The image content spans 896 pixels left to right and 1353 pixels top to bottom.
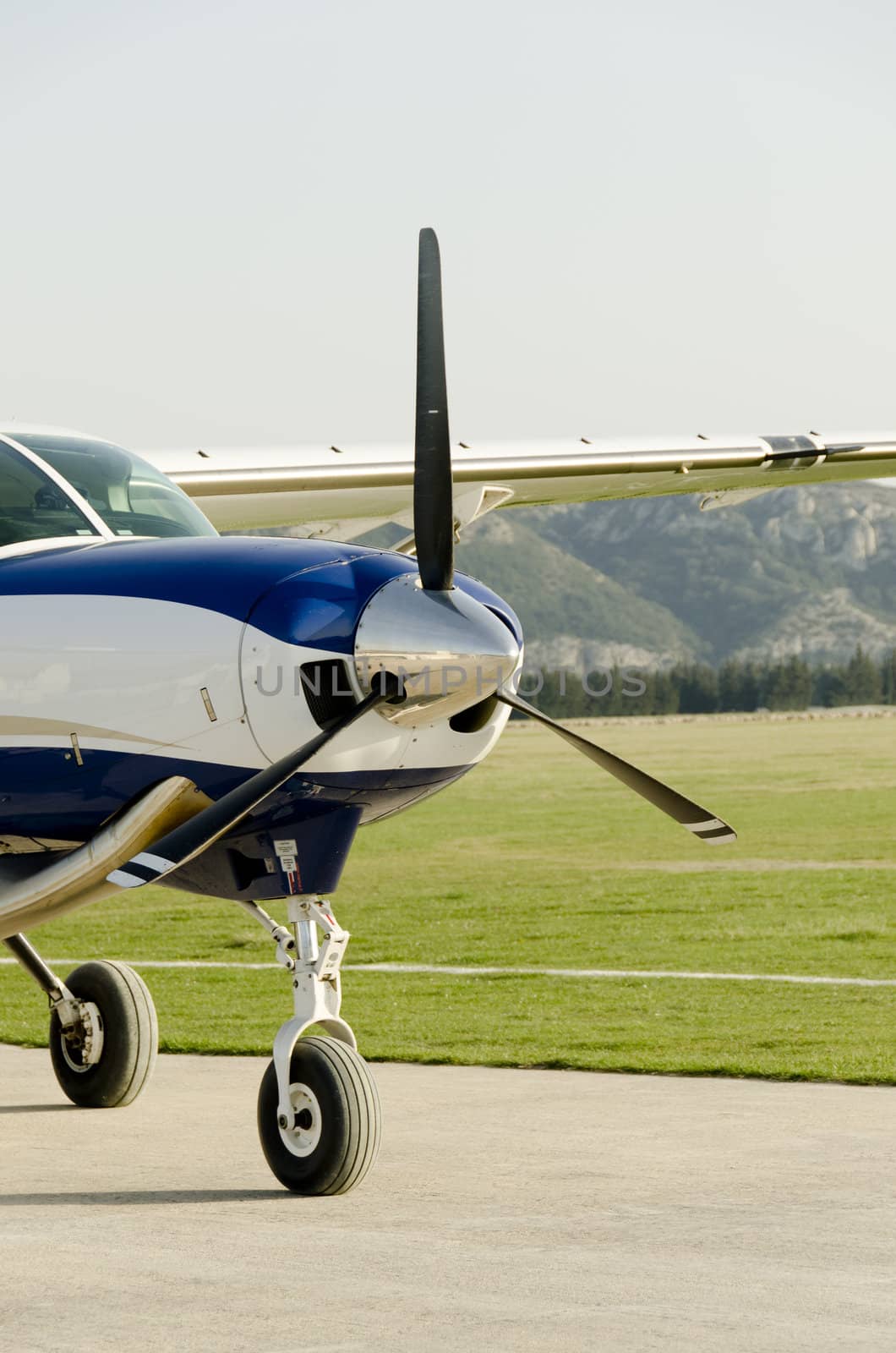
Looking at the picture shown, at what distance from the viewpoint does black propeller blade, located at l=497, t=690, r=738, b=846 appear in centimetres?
743

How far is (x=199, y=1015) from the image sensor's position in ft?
41.0

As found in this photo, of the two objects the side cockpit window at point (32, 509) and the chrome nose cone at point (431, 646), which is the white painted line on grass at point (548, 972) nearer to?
the side cockpit window at point (32, 509)

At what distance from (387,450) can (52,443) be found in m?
5.27

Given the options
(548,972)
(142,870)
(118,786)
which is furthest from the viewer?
(548,972)

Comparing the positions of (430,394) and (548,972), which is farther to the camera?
(548,972)

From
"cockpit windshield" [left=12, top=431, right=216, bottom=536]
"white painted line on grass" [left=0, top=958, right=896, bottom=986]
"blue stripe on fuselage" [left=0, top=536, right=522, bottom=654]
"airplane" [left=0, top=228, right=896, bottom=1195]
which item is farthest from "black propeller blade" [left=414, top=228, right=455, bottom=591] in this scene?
"white painted line on grass" [left=0, top=958, right=896, bottom=986]

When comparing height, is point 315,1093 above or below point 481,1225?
above

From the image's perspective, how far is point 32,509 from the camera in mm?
7691

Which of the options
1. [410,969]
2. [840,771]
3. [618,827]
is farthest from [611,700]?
[410,969]

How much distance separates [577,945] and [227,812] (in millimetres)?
10481

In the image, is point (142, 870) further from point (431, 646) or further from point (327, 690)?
point (431, 646)

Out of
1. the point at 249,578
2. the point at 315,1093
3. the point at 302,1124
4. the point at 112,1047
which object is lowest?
the point at 112,1047

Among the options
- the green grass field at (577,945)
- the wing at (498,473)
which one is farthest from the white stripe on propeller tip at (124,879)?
the wing at (498,473)

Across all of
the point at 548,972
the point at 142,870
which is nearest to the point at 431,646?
the point at 142,870
